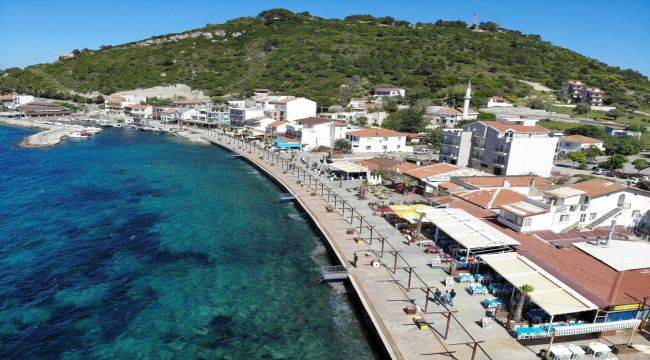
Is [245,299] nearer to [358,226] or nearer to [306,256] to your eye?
[306,256]

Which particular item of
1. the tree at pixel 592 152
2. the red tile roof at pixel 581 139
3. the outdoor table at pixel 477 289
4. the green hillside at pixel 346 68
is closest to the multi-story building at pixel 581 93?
the green hillside at pixel 346 68

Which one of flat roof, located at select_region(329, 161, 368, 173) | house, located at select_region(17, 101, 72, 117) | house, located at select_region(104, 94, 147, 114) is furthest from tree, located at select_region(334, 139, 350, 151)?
house, located at select_region(17, 101, 72, 117)

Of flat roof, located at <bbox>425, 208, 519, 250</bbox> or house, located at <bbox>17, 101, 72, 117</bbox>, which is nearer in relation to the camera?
flat roof, located at <bbox>425, 208, 519, 250</bbox>

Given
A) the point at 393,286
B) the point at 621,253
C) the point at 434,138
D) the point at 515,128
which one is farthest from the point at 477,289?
the point at 434,138

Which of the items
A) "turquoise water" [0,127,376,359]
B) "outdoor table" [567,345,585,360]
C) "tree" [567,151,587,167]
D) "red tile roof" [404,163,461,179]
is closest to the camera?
"outdoor table" [567,345,585,360]

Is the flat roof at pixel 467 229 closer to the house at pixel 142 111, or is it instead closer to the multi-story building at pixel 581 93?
the multi-story building at pixel 581 93

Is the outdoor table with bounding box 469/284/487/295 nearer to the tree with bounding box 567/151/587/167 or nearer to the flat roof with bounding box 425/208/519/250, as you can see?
the flat roof with bounding box 425/208/519/250

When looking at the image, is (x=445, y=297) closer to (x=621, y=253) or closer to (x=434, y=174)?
(x=621, y=253)
